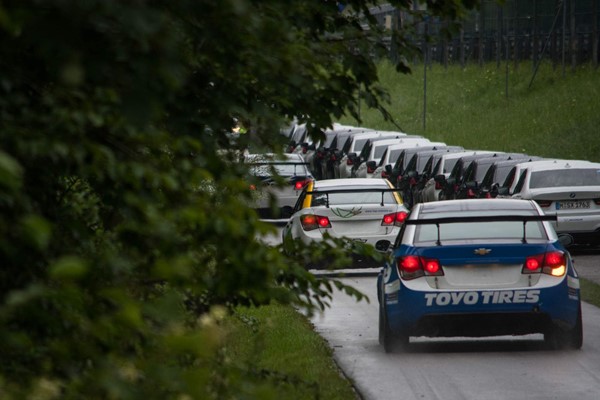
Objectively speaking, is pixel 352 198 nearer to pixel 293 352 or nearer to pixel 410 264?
pixel 410 264

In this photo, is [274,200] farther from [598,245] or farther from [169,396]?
[598,245]

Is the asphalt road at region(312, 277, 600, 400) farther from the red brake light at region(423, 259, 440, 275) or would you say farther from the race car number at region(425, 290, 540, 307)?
the red brake light at region(423, 259, 440, 275)

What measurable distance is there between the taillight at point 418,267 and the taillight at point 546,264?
0.73 metres

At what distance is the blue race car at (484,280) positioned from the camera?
43.0 feet

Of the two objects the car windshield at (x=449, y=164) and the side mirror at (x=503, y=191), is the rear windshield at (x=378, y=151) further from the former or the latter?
the side mirror at (x=503, y=191)

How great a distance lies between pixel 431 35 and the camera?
23.7 feet

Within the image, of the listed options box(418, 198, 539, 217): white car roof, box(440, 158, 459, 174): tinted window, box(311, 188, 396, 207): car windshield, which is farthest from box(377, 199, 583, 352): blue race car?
box(440, 158, 459, 174): tinted window

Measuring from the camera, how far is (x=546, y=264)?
1316 cm

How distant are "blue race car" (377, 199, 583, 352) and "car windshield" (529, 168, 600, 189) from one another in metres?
12.1

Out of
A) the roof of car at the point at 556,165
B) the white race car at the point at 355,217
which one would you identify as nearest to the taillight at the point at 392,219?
the white race car at the point at 355,217

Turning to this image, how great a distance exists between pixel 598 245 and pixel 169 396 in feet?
72.7

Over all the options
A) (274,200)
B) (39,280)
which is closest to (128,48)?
(39,280)

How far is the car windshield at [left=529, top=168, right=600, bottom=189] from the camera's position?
83.7 feet

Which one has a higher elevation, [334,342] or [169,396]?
[169,396]
